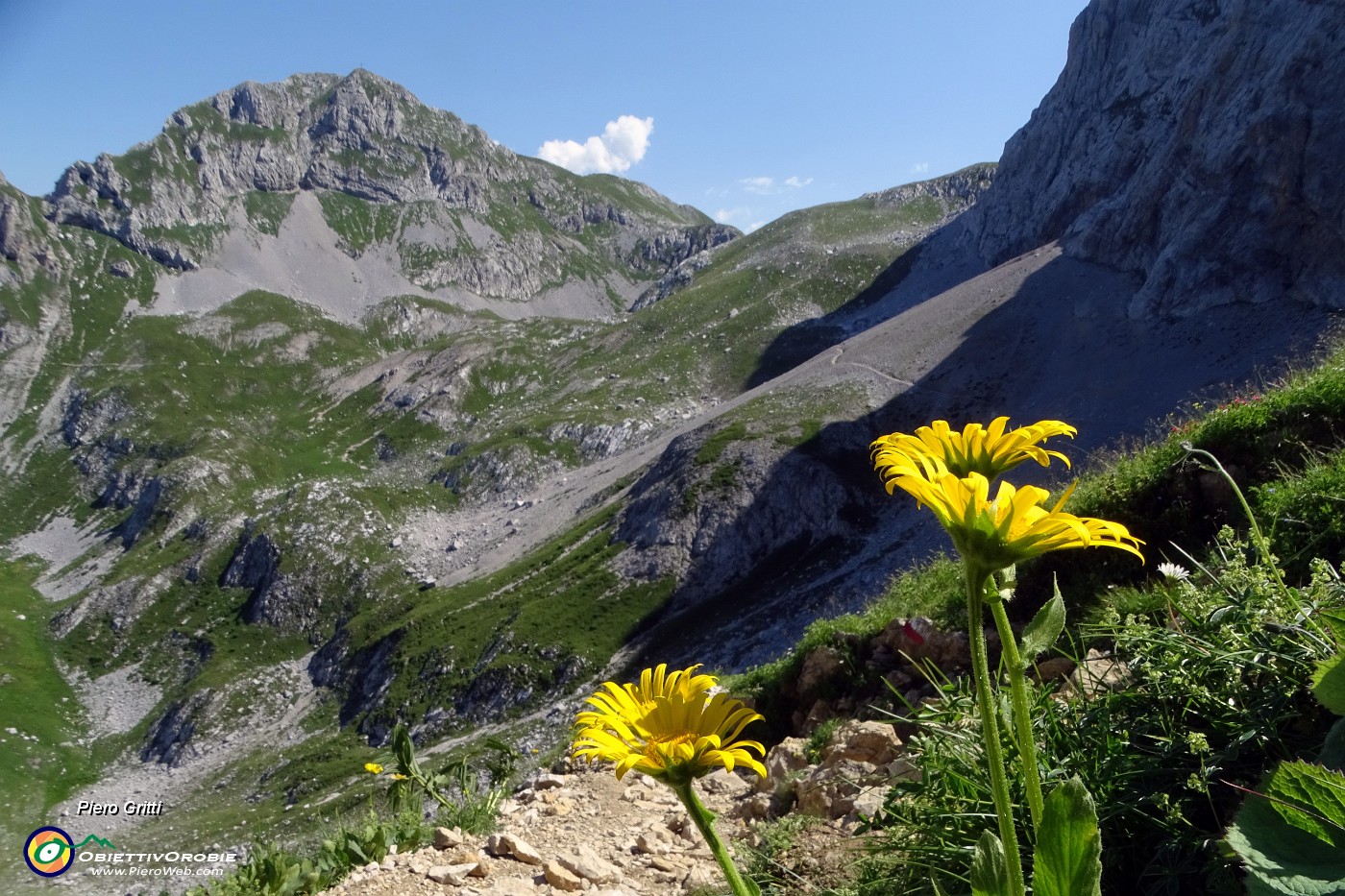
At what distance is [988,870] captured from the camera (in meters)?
1.28

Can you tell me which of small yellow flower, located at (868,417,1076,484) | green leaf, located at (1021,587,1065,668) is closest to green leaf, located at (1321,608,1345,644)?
small yellow flower, located at (868,417,1076,484)

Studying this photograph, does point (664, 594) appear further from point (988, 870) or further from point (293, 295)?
point (293, 295)

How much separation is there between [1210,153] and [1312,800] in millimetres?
68596

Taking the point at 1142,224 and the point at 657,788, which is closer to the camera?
the point at 657,788

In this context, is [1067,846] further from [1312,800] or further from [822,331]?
[822,331]

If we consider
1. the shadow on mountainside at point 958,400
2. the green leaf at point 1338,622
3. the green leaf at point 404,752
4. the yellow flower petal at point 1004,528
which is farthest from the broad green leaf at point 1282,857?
the shadow on mountainside at point 958,400

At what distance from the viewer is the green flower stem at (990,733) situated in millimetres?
1301

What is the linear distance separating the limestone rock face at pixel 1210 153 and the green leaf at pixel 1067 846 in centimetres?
5790

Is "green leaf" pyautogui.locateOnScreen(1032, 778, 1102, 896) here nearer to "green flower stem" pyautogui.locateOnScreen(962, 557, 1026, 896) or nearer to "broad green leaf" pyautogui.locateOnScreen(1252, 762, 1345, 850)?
"green flower stem" pyautogui.locateOnScreen(962, 557, 1026, 896)

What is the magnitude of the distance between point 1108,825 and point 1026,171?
103m

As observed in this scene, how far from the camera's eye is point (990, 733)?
133cm

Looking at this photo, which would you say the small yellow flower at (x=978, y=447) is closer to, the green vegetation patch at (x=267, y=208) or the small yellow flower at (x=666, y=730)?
the small yellow flower at (x=666, y=730)

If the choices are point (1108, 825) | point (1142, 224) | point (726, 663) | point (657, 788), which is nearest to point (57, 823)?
point (726, 663)

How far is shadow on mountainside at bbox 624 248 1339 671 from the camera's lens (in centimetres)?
4353
